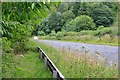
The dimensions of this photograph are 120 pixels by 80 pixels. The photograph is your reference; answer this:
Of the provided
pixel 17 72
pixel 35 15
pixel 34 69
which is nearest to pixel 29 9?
pixel 35 15

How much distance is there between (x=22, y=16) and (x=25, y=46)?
5.04m

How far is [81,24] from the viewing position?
7.73ft

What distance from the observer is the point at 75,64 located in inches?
132

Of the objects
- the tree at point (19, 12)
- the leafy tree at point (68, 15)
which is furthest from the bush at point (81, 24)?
the tree at point (19, 12)

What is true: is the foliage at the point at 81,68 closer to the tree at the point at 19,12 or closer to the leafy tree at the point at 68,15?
the leafy tree at the point at 68,15

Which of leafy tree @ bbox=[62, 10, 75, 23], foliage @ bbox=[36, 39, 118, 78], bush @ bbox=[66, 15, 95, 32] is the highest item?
leafy tree @ bbox=[62, 10, 75, 23]

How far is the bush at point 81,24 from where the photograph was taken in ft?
7.34

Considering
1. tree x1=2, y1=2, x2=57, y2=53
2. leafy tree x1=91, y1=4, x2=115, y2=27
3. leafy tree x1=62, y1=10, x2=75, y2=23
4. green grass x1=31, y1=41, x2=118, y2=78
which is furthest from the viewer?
green grass x1=31, y1=41, x2=118, y2=78

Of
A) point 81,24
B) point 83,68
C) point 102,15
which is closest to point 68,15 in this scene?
point 81,24

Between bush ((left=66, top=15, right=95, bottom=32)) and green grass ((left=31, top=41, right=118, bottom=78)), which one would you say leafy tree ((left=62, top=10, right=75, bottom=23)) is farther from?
green grass ((left=31, top=41, right=118, bottom=78))

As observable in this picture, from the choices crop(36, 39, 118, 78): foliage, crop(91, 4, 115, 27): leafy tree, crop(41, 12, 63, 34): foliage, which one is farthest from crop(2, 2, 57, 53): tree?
crop(36, 39, 118, 78): foliage

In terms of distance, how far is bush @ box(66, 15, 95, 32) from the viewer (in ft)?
7.34

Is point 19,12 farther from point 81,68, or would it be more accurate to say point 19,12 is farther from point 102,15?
point 81,68

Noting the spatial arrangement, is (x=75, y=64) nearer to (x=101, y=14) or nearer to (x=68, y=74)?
(x=68, y=74)
